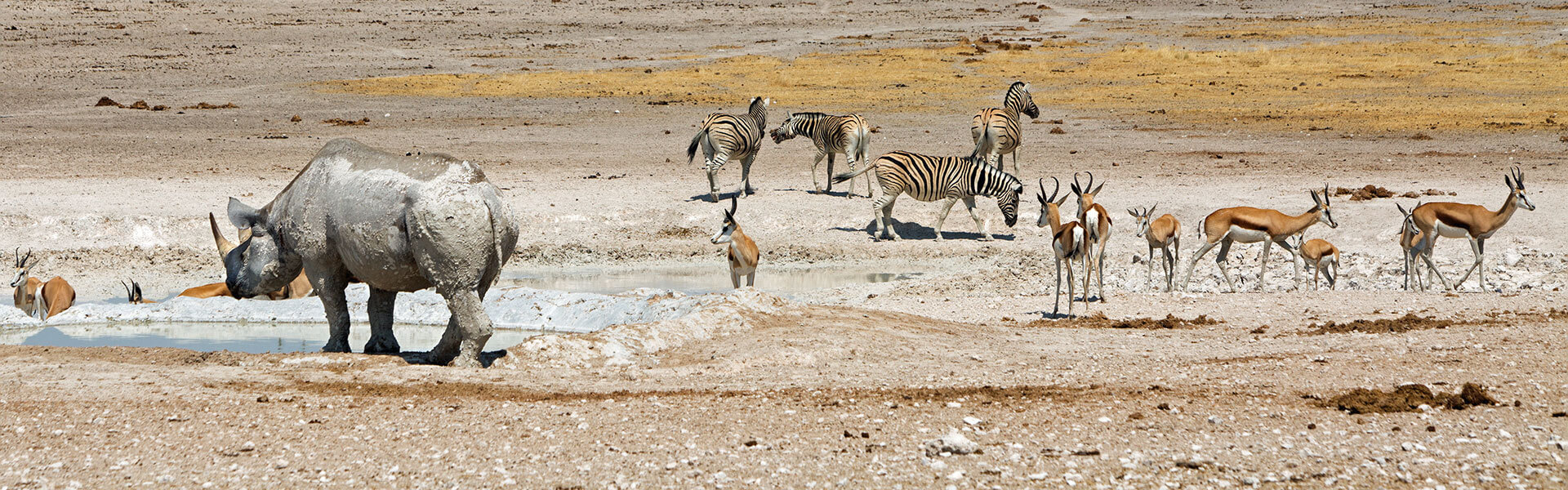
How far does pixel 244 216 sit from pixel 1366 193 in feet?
51.2

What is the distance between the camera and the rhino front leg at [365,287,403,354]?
34.3 ft

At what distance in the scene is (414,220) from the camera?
905 centimetres

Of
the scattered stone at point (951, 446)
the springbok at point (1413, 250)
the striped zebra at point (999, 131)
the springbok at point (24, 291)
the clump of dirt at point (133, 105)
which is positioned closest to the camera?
the scattered stone at point (951, 446)

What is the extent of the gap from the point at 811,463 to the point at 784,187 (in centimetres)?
1615

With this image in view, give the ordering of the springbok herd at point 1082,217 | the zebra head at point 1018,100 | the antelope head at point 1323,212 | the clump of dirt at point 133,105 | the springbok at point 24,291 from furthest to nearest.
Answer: the clump of dirt at point 133,105
the zebra head at point 1018,100
the antelope head at point 1323,212
the springbok herd at point 1082,217
the springbok at point 24,291

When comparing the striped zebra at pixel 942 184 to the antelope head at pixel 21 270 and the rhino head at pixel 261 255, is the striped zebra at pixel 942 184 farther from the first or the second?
the rhino head at pixel 261 255

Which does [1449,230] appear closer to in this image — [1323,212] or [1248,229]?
[1323,212]

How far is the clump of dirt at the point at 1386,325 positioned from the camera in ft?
36.7

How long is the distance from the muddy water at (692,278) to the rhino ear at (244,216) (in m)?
6.07

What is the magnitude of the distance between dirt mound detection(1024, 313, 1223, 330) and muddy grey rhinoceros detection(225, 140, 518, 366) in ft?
15.5

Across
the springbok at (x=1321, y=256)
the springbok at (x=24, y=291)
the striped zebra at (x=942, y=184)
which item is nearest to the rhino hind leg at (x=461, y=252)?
the springbok at (x=24, y=291)

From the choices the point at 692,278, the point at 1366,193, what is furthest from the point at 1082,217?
the point at 1366,193

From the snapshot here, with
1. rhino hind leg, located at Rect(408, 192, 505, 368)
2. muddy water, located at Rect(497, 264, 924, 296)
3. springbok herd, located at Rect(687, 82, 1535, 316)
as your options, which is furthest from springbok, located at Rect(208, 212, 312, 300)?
springbok herd, located at Rect(687, 82, 1535, 316)

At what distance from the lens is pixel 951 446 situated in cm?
689
